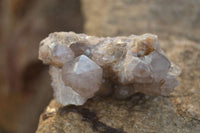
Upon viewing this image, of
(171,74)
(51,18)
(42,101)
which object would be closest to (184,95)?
(171,74)

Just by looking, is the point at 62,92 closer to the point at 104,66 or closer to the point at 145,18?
the point at 104,66

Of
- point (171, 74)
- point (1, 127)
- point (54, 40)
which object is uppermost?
point (54, 40)

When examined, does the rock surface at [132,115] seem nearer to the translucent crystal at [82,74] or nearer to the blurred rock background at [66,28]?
the blurred rock background at [66,28]

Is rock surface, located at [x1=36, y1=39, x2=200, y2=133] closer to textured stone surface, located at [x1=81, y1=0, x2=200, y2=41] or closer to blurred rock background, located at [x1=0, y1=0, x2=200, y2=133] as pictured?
blurred rock background, located at [x1=0, y1=0, x2=200, y2=133]

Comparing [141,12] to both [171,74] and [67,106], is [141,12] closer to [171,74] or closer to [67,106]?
[171,74]

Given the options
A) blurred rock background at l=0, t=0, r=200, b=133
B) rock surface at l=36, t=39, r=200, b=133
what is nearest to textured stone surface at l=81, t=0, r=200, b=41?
blurred rock background at l=0, t=0, r=200, b=133
